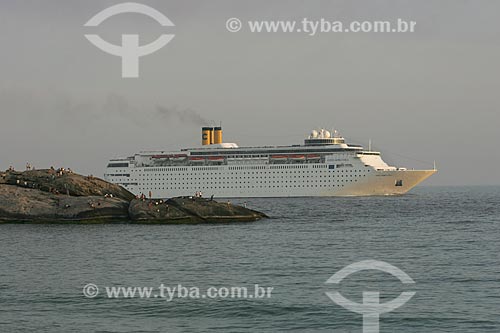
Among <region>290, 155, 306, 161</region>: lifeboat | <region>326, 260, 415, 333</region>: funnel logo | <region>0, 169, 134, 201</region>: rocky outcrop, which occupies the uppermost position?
<region>290, 155, 306, 161</region>: lifeboat

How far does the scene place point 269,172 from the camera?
119 meters

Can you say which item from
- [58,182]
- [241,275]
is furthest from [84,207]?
[241,275]

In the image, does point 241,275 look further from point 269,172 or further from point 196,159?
point 196,159

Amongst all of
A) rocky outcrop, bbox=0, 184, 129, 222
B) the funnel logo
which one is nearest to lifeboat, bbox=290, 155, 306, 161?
rocky outcrop, bbox=0, 184, 129, 222

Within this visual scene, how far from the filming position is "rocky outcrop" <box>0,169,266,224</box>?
5650 cm

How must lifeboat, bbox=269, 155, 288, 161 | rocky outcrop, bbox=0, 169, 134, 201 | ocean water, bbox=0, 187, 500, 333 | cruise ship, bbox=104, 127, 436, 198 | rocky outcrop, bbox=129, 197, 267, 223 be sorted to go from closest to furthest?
ocean water, bbox=0, 187, 500, 333 < rocky outcrop, bbox=129, 197, 267, 223 < rocky outcrop, bbox=0, 169, 134, 201 < cruise ship, bbox=104, 127, 436, 198 < lifeboat, bbox=269, 155, 288, 161

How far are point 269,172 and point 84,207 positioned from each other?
64141 millimetres

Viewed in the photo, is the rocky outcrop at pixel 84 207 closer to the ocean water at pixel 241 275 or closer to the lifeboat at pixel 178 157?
the ocean water at pixel 241 275

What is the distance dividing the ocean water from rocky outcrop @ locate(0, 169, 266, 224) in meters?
3.01

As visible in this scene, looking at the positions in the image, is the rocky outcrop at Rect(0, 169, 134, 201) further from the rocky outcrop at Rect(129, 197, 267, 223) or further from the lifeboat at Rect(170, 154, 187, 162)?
the lifeboat at Rect(170, 154, 187, 162)

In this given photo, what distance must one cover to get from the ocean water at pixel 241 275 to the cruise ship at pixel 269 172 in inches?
2428

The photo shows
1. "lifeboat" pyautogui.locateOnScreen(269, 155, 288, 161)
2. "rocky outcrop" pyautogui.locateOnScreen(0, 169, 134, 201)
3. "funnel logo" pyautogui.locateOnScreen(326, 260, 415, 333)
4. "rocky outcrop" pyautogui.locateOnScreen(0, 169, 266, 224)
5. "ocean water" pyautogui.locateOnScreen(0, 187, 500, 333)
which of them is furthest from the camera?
"lifeboat" pyautogui.locateOnScreen(269, 155, 288, 161)

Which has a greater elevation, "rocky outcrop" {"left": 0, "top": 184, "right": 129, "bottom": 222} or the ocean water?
"rocky outcrop" {"left": 0, "top": 184, "right": 129, "bottom": 222}

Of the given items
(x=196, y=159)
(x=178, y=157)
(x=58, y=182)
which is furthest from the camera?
(x=178, y=157)
